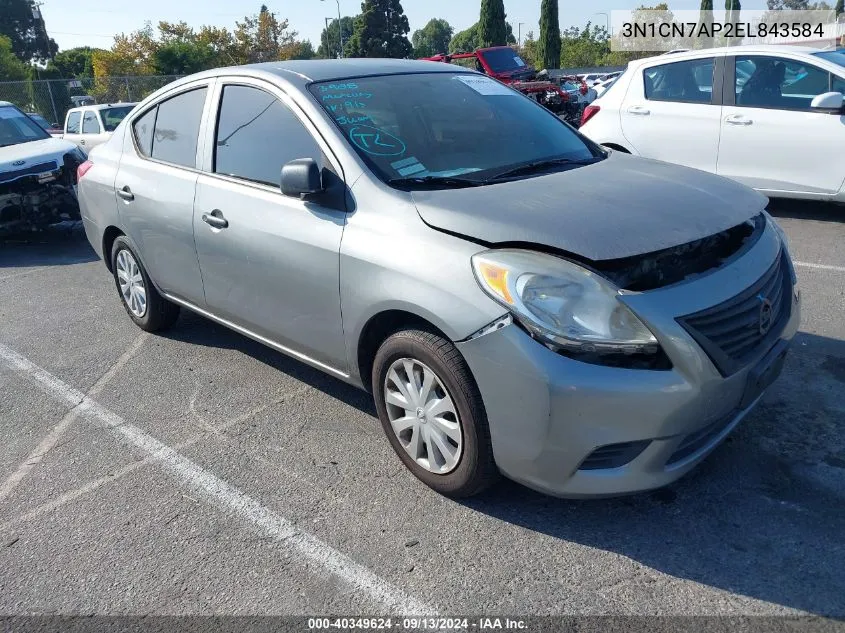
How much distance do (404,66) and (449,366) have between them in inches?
85.5

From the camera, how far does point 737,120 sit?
23.3 ft

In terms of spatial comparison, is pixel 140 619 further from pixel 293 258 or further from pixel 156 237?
pixel 156 237

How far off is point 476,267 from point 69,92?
29.1 m

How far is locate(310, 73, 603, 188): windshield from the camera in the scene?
11.2 ft

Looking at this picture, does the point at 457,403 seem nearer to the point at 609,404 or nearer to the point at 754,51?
the point at 609,404

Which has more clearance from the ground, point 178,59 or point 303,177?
point 178,59

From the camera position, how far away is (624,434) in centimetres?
252

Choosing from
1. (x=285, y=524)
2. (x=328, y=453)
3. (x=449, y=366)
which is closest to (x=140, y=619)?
(x=285, y=524)

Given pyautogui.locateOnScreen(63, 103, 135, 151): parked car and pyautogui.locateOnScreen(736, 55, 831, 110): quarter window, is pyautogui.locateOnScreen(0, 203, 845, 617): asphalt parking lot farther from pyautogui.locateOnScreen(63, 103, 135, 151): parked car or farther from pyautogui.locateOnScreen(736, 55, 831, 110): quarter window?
pyautogui.locateOnScreen(63, 103, 135, 151): parked car

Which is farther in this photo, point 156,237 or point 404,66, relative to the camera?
point 156,237

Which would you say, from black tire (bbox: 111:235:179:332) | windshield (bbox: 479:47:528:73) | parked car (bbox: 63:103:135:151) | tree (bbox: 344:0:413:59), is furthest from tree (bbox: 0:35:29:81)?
black tire (bbox: 111:235:179:332)

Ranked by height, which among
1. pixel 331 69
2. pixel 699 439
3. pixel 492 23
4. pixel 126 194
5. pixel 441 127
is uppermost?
pixel 492 23

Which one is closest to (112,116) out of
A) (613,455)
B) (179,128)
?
(179,128)

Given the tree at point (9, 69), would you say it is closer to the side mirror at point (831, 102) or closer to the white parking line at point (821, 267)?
the side mirror at point (831, 102)
